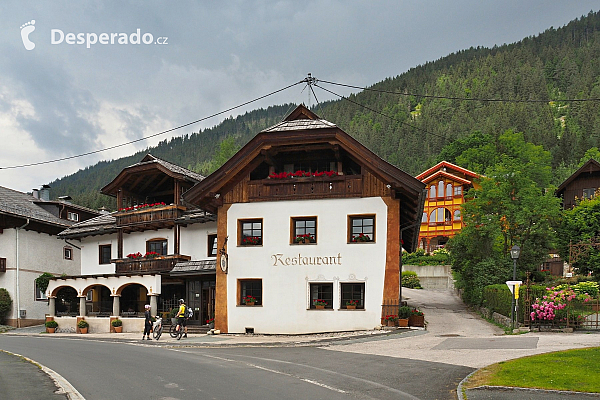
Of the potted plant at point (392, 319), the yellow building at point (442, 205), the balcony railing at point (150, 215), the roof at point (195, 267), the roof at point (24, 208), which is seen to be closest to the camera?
the potted plant at point (392, 319)

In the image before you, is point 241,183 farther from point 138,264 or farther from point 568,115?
point 568,115

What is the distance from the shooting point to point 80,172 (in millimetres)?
176250

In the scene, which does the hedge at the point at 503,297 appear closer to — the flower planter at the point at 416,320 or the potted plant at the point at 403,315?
the flower planter at the point at 416,320

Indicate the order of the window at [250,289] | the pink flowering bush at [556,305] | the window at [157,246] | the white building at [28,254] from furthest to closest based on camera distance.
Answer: the white building at [28,254] → the window at [157,246] → the window at [250,289] → the pink flowering bush at [556,305]

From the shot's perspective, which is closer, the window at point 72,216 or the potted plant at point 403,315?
the potted plant at point 403,315

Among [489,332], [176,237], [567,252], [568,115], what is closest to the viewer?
[489,332]

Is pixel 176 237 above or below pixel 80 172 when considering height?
below

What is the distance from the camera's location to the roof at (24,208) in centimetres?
4345

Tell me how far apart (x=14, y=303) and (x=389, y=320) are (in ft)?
93.0

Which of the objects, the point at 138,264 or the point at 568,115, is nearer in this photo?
the point at 138,264

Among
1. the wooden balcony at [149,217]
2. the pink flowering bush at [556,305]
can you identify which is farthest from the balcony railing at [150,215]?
the pink flowering bush at [556,305]

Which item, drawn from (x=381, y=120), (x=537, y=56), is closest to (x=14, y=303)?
(x=381, y=120)

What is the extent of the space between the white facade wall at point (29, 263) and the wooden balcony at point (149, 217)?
23.8 feet

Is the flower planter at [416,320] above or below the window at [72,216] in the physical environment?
below
